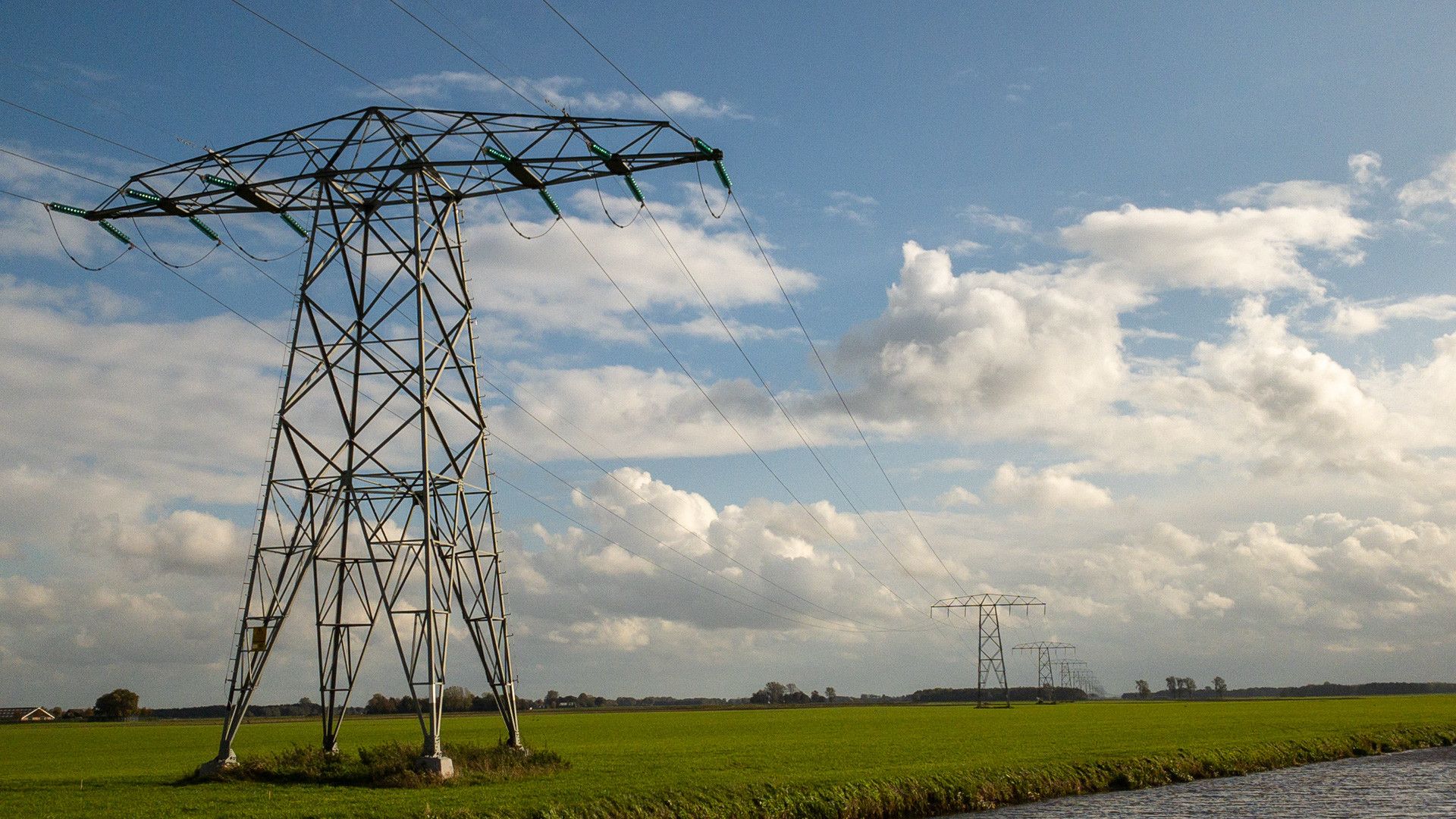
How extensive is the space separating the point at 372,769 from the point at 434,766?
2.54 m

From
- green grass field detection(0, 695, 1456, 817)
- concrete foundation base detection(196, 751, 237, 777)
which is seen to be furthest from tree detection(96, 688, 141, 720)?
concrete foundation base detection(196, 751, 237, 777)

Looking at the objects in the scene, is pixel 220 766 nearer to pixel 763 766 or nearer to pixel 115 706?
pixel 763 766

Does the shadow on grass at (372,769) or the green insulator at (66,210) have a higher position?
the green insulator at (66,210)

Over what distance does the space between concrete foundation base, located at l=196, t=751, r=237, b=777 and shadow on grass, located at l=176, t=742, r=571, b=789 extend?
70 millimetres

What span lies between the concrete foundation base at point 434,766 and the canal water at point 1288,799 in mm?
17769

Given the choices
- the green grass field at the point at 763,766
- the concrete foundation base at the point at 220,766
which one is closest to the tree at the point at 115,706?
the green grass field at the point at 763,766

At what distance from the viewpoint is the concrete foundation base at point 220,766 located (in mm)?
37250

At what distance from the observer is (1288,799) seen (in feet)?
130

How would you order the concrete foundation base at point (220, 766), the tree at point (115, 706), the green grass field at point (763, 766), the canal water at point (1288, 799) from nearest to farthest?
the green grass field at point (763, 766)
the canal water at point (1288, 799)
the concrete foundation base at point (220, 766)
the tree at point (115, 706)

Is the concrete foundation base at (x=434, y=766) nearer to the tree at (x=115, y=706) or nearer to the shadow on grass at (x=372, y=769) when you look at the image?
the shadow on grass at (x=372, y=769)

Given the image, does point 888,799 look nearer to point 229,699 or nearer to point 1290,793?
point 1290,793

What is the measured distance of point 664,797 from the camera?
1377 inches

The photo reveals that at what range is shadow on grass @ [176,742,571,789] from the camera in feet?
116

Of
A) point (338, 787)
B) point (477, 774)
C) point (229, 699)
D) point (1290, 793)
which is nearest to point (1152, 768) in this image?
point (1290, 793)
